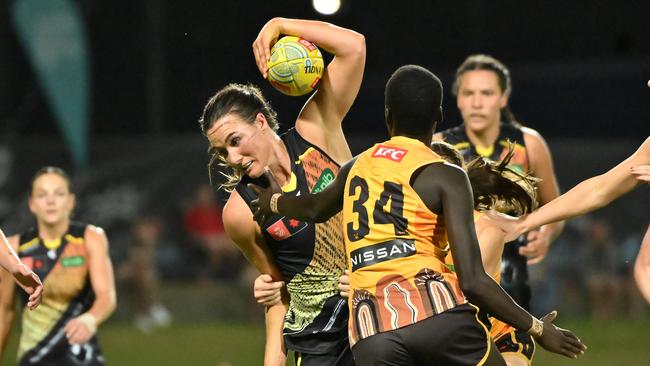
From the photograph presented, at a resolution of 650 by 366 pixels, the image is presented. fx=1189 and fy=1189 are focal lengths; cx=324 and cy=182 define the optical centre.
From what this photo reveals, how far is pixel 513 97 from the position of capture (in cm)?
1670

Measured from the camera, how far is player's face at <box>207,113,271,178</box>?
521cm

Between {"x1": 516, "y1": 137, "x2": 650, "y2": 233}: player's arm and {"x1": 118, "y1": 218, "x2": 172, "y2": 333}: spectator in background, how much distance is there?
10026mm

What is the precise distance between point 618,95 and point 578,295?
2.92 m

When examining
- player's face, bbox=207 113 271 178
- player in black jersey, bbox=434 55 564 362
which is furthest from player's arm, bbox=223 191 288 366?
player in black jersey, bbox=434 55 564 362

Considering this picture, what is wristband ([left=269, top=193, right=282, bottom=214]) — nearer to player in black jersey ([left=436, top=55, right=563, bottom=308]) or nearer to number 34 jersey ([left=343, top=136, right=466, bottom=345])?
number 34 jersey ([left=343, top=136, right=466, bottom=345])

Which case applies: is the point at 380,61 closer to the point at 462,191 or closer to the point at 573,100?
the point at 573,100

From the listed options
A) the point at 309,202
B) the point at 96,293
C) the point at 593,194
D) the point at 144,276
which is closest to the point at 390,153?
→ the point at 309,202

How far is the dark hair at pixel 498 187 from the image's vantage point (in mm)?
5414

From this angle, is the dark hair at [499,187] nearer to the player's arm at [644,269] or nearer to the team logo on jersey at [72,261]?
the player's arm at [644,269]

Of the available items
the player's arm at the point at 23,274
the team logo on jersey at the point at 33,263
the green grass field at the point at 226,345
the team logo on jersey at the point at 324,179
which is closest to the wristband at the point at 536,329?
the team logo on jersey at the point at 324,179

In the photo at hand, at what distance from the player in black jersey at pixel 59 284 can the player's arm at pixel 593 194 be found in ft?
9.31

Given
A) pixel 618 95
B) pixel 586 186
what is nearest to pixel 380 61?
pixel 618 95

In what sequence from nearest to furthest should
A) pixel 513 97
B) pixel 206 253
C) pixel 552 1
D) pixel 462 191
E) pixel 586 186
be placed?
1. pixel 462 191
2. pixel 586 186
3. pixel 206 253
4. pixel 513 97
5. pixel 552 1

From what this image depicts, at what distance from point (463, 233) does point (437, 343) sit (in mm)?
420
